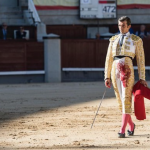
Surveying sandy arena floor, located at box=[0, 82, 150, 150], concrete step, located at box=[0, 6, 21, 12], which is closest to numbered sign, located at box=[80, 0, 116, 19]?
concrete step, located at box=[0, 6, 21, 12]

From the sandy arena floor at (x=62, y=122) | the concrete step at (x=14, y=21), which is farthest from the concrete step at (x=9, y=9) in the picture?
the sandy arena floor at (x=62, y=122)

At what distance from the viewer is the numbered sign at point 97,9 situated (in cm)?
2002

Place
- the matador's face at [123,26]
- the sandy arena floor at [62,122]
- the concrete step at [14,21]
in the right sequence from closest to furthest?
the sandy arena floor at [62,122], the matador's face at [123,26], the concrete step at [14,21]

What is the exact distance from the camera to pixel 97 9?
20.1 metres

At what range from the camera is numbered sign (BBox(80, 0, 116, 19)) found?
20.0m

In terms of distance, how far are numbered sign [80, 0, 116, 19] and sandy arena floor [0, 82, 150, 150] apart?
300 inches

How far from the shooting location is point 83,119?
827 centimetres

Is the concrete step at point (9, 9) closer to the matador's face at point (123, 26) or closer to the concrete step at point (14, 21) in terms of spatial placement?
the concrete step at point (14, 21)

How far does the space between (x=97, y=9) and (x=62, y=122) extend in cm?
1239

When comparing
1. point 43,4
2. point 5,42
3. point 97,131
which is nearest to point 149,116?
point 97,131

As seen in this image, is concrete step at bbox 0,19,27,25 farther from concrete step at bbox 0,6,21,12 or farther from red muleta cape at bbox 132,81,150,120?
red muleta cape at bbox 132,81,150,120

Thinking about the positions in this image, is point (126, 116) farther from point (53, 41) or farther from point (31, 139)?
point (53, 41)

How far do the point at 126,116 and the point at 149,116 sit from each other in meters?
1.85

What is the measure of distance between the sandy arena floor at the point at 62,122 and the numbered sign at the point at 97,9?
7620mm
